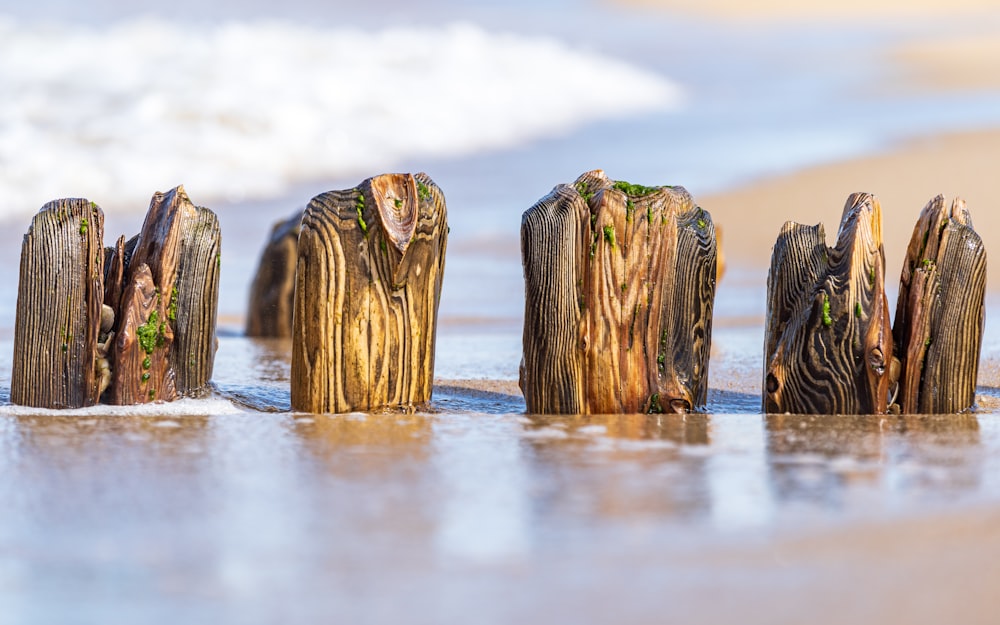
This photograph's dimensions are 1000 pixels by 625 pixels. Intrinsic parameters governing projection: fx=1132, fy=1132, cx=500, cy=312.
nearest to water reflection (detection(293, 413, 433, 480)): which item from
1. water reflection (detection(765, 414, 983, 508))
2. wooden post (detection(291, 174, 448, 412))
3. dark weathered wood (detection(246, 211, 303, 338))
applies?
wooden post (detection(291, 174, 448, 412))

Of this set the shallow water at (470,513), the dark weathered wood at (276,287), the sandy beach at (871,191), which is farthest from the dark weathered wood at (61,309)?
the sandy beach at (871,191)

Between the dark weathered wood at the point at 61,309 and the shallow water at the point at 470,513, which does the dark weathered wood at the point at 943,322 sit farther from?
the dark weathered wood at the point at 61,309

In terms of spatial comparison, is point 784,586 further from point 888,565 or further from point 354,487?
Answer: point 354,487

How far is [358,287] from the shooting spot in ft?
11.5

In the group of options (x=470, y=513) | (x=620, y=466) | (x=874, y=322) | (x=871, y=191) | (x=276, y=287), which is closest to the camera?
(x=470, y=513)

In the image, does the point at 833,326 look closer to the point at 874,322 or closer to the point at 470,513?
the point at 874,322

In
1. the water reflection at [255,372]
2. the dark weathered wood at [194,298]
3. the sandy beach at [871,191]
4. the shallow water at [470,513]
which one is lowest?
the shallow water at [470,513]

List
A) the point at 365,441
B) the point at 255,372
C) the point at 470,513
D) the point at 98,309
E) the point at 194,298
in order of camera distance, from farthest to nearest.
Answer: the point at 255,372 → the point at 194,298 → the point at 98,309 → the point at 365,441 → the point at 470,513

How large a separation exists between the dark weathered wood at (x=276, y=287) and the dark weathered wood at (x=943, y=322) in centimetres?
429

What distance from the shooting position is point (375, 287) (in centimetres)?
351

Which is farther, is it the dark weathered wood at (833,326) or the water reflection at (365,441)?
the dark weathered wood at (833,326)

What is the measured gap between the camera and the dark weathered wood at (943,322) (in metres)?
3.48

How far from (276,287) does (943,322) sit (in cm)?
451

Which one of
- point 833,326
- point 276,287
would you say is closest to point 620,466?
point 833,326
